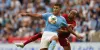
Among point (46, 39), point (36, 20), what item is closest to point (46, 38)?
point (46, 39)

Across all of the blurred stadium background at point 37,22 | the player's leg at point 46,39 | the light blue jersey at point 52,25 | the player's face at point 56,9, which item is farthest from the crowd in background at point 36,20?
the player's face at point 56,9

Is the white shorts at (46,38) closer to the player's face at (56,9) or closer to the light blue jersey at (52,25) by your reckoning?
the light blue jersey at (52,25)

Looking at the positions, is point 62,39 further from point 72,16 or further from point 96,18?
point 96,18

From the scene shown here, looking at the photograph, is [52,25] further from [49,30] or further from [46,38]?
[46,38]

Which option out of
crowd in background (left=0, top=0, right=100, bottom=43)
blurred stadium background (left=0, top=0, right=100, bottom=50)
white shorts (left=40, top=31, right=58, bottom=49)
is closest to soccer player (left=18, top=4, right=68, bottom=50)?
white shorts (left=40, top=31, right=58, bottom=49)

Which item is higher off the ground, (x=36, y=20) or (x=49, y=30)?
(x=49, y=30)

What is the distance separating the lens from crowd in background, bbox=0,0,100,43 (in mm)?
21859

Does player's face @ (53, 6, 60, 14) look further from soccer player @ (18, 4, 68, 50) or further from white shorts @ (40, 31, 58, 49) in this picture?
white shorts @ (40, 31, 58, 49)

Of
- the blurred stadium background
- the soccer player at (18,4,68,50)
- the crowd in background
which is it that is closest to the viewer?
the soccer player at (18,4,68,50)

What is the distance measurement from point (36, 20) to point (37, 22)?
140mm

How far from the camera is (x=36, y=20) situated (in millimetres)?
23766

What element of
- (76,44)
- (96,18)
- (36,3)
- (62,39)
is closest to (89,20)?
(96,18)

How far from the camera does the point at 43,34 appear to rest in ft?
49.8

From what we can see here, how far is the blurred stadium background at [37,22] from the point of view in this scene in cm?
2098
